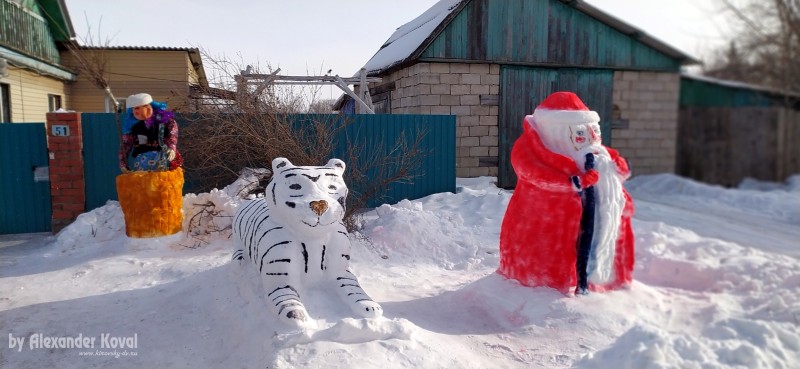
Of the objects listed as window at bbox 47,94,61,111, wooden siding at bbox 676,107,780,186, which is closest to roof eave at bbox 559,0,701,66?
wooden siding at bbox 676,107,780,186

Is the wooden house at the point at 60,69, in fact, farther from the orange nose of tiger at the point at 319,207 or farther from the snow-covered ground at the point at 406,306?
the orange nose of tiger at the point at 319,207

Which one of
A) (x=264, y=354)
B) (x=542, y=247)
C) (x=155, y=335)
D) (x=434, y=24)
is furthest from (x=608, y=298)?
(x=434, y=24)

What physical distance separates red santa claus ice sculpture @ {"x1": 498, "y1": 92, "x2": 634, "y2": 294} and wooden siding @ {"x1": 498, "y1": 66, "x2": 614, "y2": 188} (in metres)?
6.22

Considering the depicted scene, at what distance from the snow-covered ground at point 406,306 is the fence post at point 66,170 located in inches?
15.7

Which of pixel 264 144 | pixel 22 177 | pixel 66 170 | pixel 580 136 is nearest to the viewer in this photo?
pixel 580 136

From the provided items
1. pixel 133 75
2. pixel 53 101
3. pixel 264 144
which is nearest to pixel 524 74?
pixel 264 144

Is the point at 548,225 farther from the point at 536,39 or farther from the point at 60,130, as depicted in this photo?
the point at 536,39

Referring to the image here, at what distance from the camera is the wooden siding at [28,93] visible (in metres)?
10.8

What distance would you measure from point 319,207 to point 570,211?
185 cm

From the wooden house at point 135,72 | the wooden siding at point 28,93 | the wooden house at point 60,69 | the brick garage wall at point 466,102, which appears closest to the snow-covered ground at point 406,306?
the wooden house at point 60,69

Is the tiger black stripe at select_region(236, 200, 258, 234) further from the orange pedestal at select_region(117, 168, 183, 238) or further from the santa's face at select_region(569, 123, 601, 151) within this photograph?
the santa's face at select_region(569, 123, 601, 151)

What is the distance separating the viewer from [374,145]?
8.00 meters

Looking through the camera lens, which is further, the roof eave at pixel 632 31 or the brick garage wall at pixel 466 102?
the roof eave at pixel 632 31

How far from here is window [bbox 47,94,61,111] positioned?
13.3 meters
